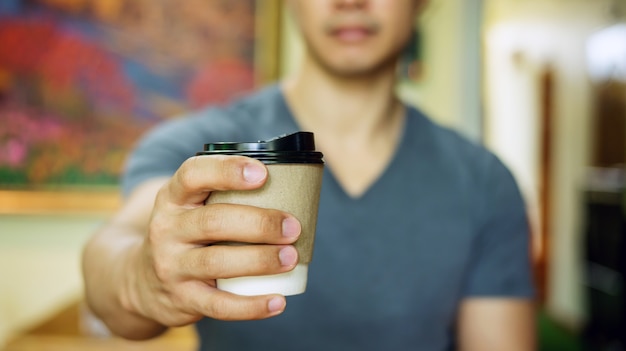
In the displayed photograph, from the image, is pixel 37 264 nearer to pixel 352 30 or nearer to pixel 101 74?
pixel 101 74

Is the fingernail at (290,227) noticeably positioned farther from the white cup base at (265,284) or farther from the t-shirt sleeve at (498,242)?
the t-shirt sleeve at (498,242)

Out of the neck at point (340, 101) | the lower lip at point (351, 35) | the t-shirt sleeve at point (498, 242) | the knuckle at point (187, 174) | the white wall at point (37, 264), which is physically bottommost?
the white wall at point (37, 264)

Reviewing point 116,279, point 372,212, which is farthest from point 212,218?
point 372,212

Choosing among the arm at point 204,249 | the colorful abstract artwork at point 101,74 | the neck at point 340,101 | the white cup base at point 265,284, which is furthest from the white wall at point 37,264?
the white cup base at point 265,284

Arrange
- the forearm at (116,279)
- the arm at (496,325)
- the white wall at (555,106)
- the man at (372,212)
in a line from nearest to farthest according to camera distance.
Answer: the forearm at (116,279), the man at (372,212), the arm at (496,325), the white wall at (555,106)

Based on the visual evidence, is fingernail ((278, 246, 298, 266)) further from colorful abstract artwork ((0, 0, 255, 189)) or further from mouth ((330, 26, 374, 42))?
colorful abstract artwork ((0, 0, 255, 189))

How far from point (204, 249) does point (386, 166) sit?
25.8 inches

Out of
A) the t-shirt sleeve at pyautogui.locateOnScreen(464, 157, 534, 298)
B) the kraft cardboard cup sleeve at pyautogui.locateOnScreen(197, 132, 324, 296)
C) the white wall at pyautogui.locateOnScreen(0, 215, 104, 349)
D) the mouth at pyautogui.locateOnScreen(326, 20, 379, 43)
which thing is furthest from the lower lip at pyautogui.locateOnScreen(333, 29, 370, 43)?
the white wall at pyautogui.locateOnScreen(0, 215, 104, 349)

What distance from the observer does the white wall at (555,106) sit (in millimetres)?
5410

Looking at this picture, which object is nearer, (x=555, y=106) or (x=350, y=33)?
(x=350, y=33)

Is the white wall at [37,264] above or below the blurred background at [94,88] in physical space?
below

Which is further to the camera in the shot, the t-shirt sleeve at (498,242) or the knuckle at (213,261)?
the t-shirt sleeve at (498,242)

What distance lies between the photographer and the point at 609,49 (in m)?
5.00

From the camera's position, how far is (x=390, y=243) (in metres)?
1.04
